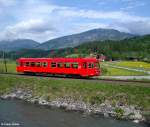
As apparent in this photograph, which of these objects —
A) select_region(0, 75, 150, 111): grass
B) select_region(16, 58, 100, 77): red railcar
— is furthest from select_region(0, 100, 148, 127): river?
select_region(16, 58, 100, 77): red railcar

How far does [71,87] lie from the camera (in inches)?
1501

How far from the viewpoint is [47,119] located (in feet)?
93.8

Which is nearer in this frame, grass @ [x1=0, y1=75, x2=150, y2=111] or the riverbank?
the riverbank

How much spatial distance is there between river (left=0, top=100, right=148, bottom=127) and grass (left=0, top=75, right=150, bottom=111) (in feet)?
11.5

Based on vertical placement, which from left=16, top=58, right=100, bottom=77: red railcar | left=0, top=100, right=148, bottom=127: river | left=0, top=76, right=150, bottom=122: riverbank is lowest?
left=0, top=100, right=148, bottom=127: river

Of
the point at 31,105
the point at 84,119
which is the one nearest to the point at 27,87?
the point at 31,105

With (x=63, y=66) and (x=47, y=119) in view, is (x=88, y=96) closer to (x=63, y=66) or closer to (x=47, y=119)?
(x=47, y=119)

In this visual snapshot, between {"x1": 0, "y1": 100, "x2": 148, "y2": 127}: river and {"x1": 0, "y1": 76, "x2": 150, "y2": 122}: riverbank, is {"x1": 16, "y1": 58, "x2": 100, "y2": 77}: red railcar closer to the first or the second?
{"x1": 0, "y1": 76, "x2": 150, "y2": 122}: riverbank

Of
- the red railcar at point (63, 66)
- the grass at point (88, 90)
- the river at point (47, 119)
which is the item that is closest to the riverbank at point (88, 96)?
the grass at point (88, 90)

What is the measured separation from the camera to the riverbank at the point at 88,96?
1133 inches

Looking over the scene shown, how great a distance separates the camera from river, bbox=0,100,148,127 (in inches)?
1033

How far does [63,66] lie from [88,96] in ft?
50.7

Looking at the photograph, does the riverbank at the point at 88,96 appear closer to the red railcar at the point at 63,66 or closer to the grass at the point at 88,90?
the grass at the point at 88,90

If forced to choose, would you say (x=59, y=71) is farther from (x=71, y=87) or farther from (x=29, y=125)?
(x=29, y=125)
